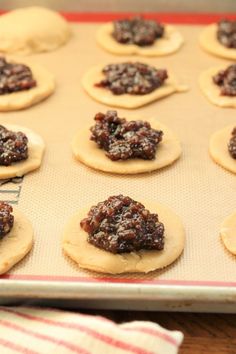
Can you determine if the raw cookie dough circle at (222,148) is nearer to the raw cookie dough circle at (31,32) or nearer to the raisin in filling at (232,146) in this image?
the raisin in filling at (232,146)

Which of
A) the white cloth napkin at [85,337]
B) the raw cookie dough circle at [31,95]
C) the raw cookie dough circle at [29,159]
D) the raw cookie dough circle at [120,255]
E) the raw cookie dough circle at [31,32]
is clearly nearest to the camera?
the white cloth napkin at [85,337]

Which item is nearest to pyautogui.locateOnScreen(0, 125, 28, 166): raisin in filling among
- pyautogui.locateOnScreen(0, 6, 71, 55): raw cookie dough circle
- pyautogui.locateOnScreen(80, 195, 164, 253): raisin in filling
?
pyautogui.locateOnScreen(80, 195, 164, 253): raisin in filling

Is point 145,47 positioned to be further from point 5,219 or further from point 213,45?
point 5,219

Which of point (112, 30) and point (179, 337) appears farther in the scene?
point (112, 30)

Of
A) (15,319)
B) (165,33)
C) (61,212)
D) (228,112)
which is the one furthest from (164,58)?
(15,319)

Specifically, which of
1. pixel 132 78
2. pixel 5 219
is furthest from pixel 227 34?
pixel 5 219

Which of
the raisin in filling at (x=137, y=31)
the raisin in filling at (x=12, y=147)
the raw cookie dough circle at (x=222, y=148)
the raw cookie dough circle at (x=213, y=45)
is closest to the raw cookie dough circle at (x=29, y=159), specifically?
the raisin in filling at (x=12, y=147)

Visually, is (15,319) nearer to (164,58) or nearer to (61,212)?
(61,212)
